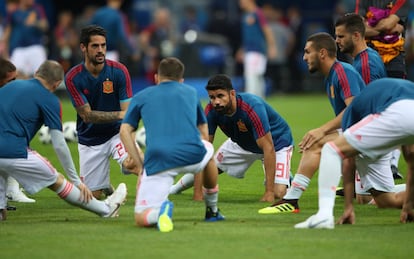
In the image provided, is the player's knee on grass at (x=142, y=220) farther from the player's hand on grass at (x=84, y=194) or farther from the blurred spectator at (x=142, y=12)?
the blurred spectator at (x=142, y=12)

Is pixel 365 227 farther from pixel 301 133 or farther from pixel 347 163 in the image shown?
pixel 301 133

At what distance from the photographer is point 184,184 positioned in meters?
12.0

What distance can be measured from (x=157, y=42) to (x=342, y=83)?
65.5ft

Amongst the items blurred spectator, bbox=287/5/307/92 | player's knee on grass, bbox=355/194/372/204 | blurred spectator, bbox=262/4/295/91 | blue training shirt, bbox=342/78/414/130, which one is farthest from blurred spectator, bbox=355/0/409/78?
blurred spectator, bbox=287/5/307/92

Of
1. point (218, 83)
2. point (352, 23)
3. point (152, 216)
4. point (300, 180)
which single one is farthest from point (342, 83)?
point (152, 216)

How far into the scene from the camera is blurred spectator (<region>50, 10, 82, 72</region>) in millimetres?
29688

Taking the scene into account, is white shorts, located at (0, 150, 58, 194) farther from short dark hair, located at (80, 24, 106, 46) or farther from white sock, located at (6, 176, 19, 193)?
short dark hair, located at (80, 24, 106, 46)

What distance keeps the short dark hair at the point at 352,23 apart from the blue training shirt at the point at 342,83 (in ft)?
2.32

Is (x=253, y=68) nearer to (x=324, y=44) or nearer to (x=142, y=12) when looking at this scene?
(x=142, y=12)

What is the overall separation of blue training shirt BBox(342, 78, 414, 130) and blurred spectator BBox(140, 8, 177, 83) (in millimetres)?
20353

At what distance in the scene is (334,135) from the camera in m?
10.9

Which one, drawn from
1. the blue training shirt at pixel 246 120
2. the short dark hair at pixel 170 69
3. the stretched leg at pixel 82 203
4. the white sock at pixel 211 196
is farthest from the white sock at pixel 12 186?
the short dark hair at pixel 170 69

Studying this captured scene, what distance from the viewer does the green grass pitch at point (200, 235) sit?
8086 millimetres

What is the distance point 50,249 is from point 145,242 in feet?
2.61
